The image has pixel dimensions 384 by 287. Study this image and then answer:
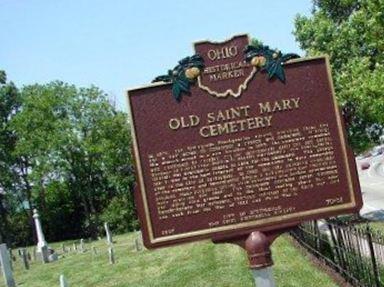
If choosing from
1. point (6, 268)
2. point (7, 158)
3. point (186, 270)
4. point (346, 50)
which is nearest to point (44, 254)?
point (6, 268)

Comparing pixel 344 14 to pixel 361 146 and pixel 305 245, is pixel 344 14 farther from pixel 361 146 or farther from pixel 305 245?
pixel 305 245

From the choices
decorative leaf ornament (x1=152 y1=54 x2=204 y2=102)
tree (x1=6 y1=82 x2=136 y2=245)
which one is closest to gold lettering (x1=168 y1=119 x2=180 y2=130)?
decorative leaf ornament (x1=152 y1=54 x2=204 y2=102)

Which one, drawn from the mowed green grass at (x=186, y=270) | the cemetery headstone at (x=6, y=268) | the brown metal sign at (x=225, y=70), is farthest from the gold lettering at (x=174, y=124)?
the cemetery headstone at (x=6, y=268)

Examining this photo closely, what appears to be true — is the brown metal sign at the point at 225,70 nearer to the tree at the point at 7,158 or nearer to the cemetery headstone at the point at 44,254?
the cemetery headstone at the point at 44,254

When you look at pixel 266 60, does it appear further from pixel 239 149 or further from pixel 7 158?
pixel 7 158

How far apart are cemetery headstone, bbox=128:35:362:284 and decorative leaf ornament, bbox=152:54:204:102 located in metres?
0.01

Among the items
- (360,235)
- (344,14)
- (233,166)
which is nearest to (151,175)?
(233,166)

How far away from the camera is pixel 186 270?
61.1ft

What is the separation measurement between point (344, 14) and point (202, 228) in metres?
28.0

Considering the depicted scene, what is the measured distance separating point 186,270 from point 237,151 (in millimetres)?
11134

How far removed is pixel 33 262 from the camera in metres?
35.6

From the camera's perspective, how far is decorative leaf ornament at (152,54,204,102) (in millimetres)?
8211

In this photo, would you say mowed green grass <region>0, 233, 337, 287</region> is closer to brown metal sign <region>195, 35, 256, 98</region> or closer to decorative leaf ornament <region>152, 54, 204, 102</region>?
brown metal sign <region>195, 35, 256, 98</region>

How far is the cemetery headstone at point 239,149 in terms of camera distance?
812cm
